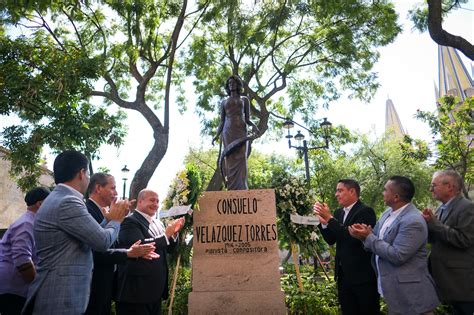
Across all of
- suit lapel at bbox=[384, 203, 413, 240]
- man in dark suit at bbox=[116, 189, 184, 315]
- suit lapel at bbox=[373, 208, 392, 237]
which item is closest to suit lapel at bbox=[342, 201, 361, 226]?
suit lapel at bbox=[373, 208, 392, 237]

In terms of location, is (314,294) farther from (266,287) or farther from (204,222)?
(204,222)

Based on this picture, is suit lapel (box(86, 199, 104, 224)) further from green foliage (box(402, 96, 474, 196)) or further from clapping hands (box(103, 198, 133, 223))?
green foliage (box(402, 96, 474, 196))

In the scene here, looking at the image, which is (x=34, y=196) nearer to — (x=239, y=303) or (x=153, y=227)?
(x=153, y=227)

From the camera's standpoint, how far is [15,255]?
3.63 meters

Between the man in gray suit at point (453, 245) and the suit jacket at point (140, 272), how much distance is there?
290 centimetres

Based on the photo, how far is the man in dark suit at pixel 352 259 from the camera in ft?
12.9

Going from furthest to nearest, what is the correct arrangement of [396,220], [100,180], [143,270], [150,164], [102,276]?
[150,164] < [143,270] < [100,180] < [396,220] < [102,276]

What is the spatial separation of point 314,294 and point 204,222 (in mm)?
2483

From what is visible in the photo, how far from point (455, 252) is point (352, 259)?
102 centimetres

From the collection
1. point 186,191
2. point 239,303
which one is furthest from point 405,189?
point 186,191

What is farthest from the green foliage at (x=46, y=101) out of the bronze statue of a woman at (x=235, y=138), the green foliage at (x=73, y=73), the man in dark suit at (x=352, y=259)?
the man in dark suit at (x=352, y=259)

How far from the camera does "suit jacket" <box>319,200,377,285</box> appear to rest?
13.0ft

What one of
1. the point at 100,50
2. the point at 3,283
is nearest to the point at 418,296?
the point at 3,283

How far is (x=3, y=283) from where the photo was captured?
3.68 metres
